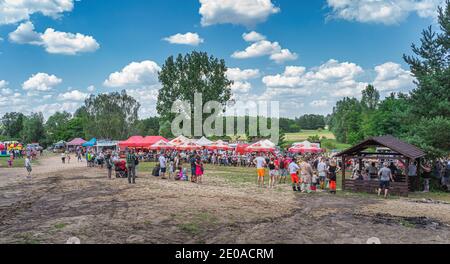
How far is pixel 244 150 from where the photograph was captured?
37.7 meters

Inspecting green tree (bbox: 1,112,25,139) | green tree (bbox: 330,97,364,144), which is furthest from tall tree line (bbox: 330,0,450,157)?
green tree (bbox: 1,112,25,139)

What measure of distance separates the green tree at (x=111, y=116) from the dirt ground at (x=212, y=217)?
187 feet

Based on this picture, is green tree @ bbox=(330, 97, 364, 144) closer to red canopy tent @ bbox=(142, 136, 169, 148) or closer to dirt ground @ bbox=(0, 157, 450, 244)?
red canopy tent @ bbox=(142, 136, 169, 148)

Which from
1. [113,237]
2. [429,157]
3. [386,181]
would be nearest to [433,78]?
[429,157]

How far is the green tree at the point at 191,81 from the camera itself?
5684 centimetres

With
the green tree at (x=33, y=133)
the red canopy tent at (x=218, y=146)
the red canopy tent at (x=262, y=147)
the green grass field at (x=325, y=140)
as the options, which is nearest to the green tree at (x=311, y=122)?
the green grass field at (x=325, y=140)

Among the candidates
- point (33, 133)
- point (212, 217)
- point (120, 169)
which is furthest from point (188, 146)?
point (33, 133)

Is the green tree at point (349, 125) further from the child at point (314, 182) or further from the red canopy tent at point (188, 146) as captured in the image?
the child at point (314, 182)

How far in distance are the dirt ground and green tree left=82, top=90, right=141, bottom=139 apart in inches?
2239

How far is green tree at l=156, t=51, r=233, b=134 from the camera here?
2238 inches
